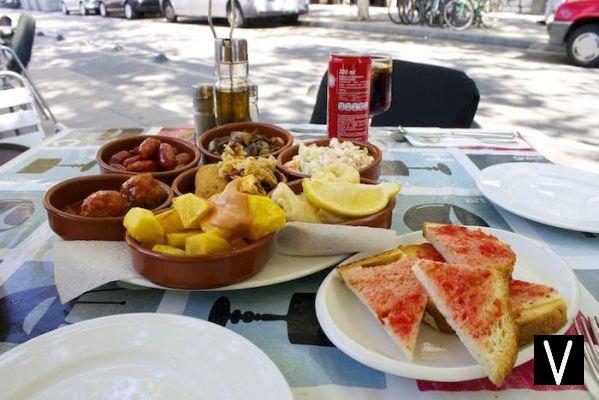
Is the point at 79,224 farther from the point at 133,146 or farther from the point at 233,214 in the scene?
the point at 133,146

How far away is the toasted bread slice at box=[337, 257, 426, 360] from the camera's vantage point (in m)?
0.71

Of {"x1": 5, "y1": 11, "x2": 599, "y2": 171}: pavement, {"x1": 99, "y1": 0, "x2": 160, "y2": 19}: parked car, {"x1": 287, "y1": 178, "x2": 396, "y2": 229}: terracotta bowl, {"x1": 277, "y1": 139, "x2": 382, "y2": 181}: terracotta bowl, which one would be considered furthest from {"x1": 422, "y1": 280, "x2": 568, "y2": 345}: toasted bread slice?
{"x1": 99, "y1": 0, "x2": 160, "y2": 19}: parked car

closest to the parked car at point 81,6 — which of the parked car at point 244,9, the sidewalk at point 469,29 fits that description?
the parked car at point 244,9

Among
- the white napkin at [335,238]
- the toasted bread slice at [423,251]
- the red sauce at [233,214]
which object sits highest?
the red sauce at [233,214]

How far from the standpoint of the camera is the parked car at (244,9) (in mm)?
11174

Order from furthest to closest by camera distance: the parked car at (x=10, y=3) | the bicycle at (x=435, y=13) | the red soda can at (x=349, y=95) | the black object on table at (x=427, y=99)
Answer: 1. the parked car at (x=10, y=3)
2. the bicycle at (x=435, y=13)
3. the black object on table at (x=427, y=99)
4. the red soda can at (x=349, y=95)

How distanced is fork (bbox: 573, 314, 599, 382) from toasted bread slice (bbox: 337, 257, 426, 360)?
0.25 metres

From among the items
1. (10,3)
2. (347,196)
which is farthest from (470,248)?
(10,3)

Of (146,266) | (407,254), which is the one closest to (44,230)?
(146,266)

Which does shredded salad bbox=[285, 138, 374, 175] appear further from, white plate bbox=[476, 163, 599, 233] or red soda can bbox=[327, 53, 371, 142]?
white plate bbox=[476, 163, 599, 233]

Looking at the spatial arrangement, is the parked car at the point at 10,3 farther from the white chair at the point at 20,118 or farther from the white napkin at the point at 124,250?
the white napkin at the point at 124,250

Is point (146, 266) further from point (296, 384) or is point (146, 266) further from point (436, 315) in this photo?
point (436, 315)

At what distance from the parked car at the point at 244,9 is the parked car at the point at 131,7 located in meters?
1.63

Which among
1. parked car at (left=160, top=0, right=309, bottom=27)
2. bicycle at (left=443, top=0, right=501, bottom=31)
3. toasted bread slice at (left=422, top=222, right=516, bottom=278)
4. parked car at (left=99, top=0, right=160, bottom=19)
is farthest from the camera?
parked car at (left=99, top=0, right=160, bottom=19)
